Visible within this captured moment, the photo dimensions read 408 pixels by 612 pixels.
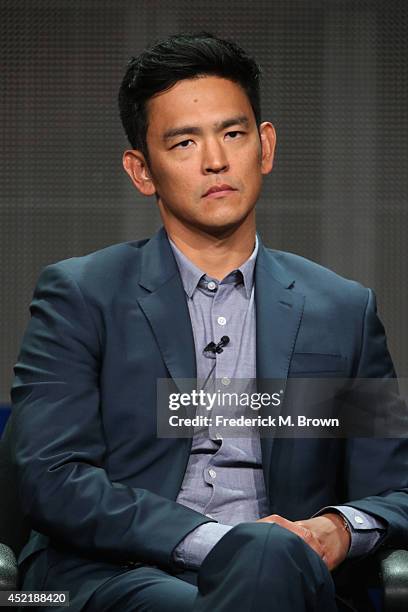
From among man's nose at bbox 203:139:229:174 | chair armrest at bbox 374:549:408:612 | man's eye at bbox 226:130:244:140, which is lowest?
chair armrest at bbox 374:549:408:612

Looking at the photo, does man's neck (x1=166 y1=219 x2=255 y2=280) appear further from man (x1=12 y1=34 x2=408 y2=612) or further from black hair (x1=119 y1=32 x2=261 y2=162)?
black hair (x1=119 y1=32 x2=261 y2=162)

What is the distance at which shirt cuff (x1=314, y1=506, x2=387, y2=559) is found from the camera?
7.30 ft

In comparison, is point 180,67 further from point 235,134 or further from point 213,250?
point 213,250

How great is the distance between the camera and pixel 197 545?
6.92ft

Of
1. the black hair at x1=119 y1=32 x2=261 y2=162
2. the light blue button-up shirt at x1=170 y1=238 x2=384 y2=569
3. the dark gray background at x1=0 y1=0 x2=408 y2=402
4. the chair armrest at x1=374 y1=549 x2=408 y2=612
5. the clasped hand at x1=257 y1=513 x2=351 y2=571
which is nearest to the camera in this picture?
the chair armrest at x1=374 y1=549 x2=408 y2=612

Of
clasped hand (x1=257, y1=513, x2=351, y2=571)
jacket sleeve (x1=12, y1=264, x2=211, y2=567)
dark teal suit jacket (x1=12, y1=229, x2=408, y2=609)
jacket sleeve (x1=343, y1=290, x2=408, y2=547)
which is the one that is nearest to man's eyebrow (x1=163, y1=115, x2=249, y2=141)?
dark teal suit jacket (x1=12, y1=229, x2=408, y2=609)

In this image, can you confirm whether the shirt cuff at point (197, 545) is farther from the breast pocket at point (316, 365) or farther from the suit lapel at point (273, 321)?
the breast pocket at point (316, 365)

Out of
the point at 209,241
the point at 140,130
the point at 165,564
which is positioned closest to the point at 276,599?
the point at 165,564

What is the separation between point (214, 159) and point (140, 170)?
0.80 ft

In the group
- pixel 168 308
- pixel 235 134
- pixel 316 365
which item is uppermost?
pixel 235 134

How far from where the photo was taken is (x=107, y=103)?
333 centimetres

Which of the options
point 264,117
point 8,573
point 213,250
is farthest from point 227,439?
point 264,117

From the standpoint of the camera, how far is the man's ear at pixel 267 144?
2516mm

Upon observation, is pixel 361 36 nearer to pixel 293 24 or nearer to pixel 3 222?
pixel 293 24
